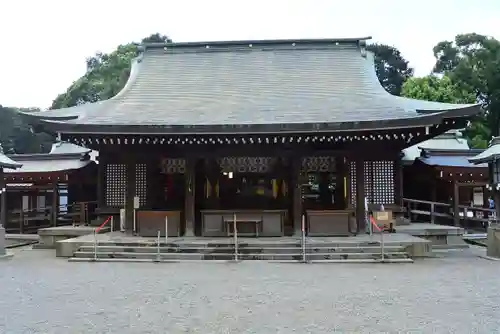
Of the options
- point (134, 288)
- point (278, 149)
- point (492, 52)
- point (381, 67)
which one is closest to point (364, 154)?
point (278, 149)

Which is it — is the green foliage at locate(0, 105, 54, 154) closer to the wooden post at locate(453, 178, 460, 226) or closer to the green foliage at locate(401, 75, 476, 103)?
the green foliage at locate(401, 75, 476, 103)

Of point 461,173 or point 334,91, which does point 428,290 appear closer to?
point 334,91

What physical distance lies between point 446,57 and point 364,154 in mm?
30931

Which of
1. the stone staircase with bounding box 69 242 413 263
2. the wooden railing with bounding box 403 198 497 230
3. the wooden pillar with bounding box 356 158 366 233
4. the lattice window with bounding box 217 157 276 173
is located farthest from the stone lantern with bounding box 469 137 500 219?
the lattice window with bounding box 217 157 276 173

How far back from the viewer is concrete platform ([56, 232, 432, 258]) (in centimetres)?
1181

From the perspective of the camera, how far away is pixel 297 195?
1362cm

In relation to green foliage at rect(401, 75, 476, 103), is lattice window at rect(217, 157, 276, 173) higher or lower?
lower

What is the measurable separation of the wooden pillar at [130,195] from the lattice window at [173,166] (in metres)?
1.10

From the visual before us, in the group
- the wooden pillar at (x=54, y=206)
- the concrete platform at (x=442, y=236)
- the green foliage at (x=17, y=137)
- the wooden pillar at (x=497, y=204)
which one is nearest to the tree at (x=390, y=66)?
the green foliage at (x=17, y=137)

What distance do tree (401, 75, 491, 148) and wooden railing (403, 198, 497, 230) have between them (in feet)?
44.5

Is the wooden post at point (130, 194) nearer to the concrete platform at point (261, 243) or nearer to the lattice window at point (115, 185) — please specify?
the concrete platform at point (261, 243)

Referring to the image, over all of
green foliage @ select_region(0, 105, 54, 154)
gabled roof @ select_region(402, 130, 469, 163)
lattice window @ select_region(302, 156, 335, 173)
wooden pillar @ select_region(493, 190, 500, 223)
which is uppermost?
green foliage @ select_region(0, 105, 54, 154)

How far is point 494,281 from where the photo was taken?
8.58 metres

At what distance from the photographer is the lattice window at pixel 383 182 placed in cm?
1555
